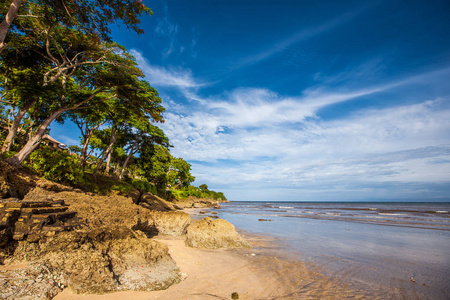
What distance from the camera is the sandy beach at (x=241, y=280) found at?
160 inches

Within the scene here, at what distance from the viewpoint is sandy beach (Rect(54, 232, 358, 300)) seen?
4.06m

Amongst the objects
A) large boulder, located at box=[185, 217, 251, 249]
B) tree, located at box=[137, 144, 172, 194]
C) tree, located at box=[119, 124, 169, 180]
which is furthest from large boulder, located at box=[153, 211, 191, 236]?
tree, located at box=[137, 144, 172, 194]

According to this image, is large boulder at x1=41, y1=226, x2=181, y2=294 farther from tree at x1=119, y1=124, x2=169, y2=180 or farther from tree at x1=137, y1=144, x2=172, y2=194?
tree at x1=137, y1=144, x2=172, y2=194

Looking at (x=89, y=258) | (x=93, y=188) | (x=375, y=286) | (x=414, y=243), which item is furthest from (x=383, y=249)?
(x=93, y=188)

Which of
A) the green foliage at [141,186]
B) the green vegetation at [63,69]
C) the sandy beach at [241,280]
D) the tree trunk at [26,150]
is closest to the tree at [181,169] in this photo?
the green foliage at [141,186]

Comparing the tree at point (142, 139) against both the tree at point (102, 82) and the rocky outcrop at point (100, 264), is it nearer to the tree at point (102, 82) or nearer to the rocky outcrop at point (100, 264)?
the tree at point (102, 82)

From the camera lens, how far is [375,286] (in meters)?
4.98

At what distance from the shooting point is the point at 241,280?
4965 mm

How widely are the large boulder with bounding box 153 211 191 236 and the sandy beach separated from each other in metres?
→ 2.69

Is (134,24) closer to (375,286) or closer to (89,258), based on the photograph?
(89,258)

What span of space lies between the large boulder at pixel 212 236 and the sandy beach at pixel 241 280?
0.77 m

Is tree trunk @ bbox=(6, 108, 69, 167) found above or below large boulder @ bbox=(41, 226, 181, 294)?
above

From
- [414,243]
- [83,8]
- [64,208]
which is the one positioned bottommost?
[414,243]

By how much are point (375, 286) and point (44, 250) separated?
7.68m
